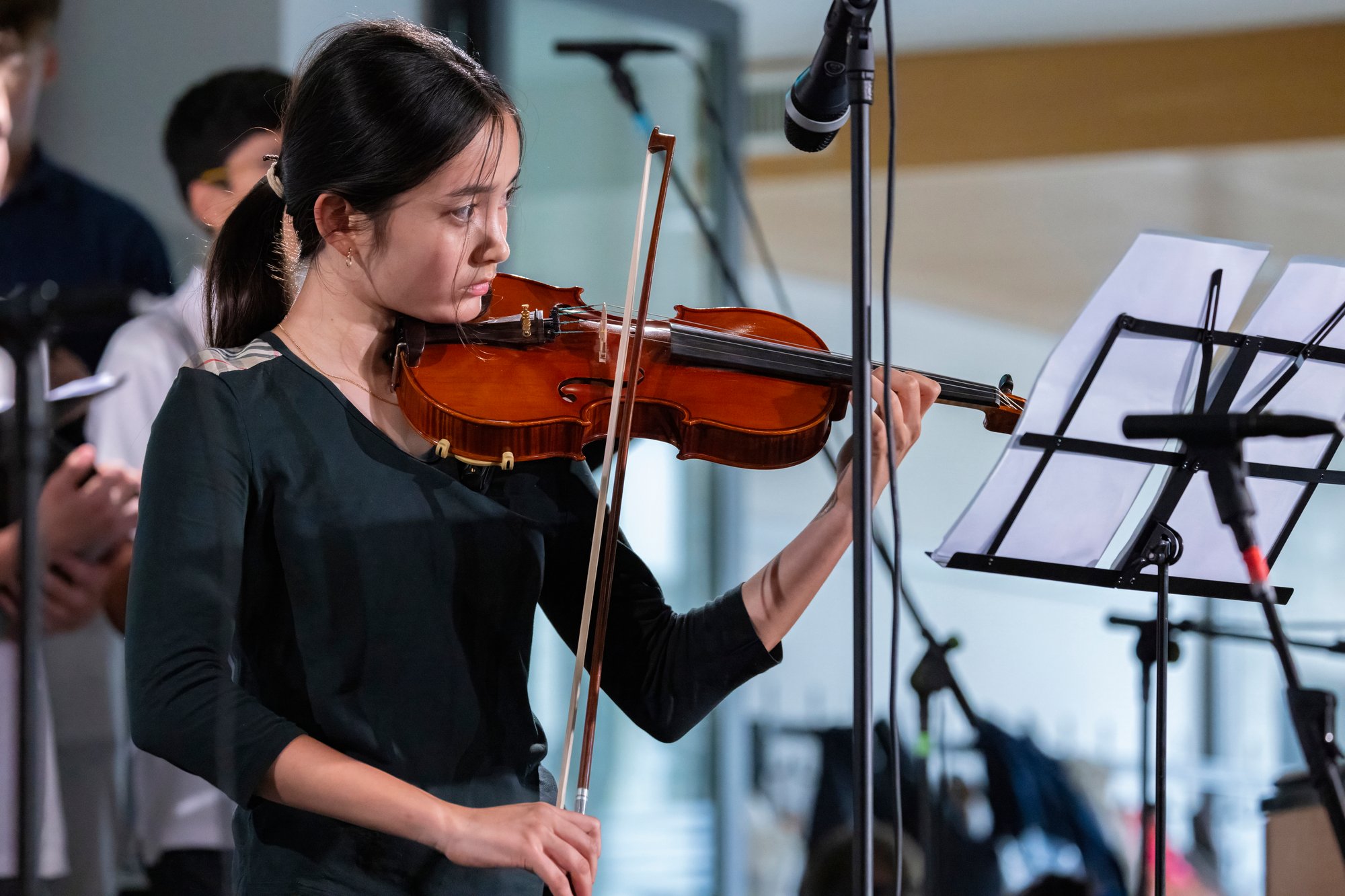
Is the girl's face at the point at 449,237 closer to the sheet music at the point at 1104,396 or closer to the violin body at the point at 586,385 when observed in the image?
the violin body at the point at 586,385

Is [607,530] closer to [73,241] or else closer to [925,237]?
[73,241]

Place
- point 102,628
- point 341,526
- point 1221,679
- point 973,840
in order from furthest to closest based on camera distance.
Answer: point 1221,679
point 973,840
point 102,628
point 341,526

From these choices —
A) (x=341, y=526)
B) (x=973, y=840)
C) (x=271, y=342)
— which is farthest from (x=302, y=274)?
(x=973, y=840)

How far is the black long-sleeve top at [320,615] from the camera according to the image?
96 centimetres

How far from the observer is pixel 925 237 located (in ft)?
16.0

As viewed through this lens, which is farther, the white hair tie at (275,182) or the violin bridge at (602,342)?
the violin bridge at (602,342)

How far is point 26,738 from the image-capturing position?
108cm

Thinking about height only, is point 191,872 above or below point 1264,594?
below

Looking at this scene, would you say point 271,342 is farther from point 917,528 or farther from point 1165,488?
point 917,528

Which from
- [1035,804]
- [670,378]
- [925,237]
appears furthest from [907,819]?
[925,237]

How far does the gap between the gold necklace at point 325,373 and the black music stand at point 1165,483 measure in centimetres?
52

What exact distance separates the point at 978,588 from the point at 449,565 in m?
4.80

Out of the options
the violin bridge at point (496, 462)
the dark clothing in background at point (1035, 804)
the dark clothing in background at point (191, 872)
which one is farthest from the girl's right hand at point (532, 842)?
the dark clothing in background at point (1035, 804)

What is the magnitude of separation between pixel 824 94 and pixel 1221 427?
1.34ft
